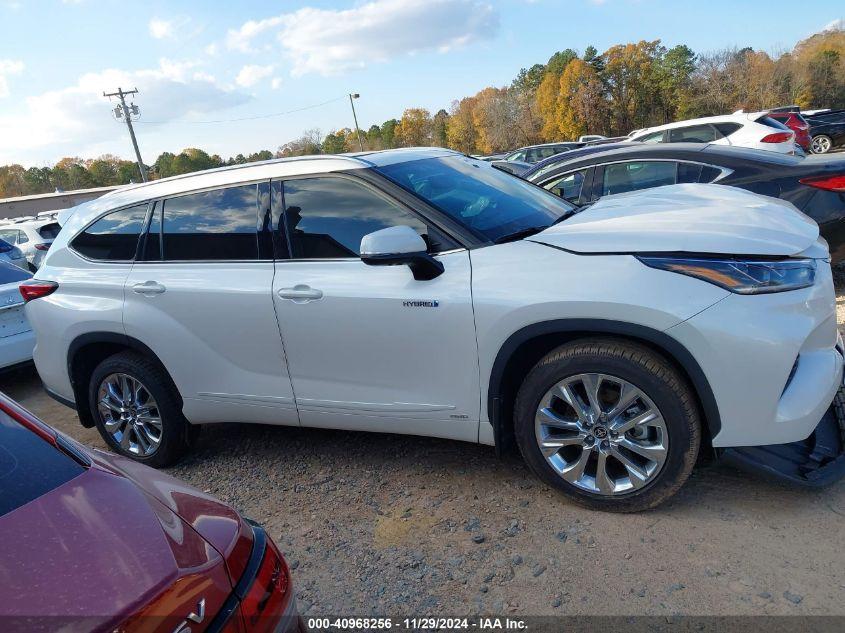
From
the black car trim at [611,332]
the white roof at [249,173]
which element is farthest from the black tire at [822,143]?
the black car trim at [611,332]

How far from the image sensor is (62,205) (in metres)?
55.1

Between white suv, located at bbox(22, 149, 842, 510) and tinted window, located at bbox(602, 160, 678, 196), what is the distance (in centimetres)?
209

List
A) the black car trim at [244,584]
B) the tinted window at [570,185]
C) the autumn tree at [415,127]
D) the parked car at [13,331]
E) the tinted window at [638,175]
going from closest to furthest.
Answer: the black car trim at [244,584] < the tinted window at [638,175] < the parked car at [13,331] < the tinted window at [570,185] < the autumn tree at [415,127]

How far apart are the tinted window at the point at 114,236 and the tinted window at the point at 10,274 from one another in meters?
3.00

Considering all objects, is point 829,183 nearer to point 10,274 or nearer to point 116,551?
point 116,551

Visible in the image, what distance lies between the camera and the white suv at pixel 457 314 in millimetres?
2510

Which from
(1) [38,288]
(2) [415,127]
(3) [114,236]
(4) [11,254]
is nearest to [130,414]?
(1) [38,288]

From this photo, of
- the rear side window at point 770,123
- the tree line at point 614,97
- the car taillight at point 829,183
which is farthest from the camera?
the tree line at point 614,97

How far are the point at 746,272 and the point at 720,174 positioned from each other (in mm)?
3195

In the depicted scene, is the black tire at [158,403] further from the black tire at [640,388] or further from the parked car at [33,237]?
the parked car at [33,237]

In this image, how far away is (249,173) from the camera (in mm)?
3555

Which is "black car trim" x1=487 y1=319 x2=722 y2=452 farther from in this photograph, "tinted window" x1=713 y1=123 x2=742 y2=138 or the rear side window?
the rear side window

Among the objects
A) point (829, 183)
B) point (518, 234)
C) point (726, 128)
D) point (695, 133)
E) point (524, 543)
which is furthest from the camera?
point (695, 133)

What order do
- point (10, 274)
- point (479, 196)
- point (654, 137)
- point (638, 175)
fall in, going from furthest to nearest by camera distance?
1. point (654, 137)
2. point (10, 274)
3. point (638, 175)
4. point (479, 196)
